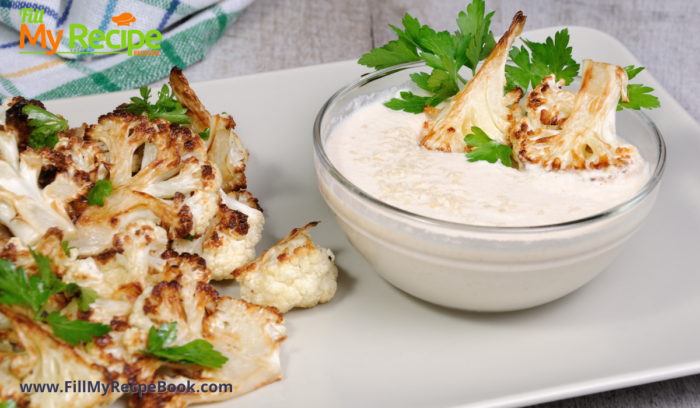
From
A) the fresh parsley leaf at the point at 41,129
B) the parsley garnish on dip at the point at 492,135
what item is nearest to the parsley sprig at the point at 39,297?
the fresh parsley leaf at the point at 41,129

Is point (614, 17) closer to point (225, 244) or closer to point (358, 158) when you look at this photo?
point (358, 158)

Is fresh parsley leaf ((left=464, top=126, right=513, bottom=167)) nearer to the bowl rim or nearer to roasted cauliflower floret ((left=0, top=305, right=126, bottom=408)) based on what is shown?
the bowl rim

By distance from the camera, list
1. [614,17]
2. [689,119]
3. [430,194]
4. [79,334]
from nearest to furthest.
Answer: [79,334]
[430,194]
[689,119]
[614,17]

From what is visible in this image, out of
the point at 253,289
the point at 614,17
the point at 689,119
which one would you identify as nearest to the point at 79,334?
the point at 253,289

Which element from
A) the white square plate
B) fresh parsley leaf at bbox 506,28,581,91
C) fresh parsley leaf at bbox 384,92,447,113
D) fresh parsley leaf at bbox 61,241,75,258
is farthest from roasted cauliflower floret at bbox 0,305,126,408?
fresh parsley leaf at bbox 506,28,581,91

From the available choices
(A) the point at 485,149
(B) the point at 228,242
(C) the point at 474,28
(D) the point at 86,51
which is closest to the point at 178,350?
(B) the point at 228,242

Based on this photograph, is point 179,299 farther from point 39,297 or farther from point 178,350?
point 39,297
